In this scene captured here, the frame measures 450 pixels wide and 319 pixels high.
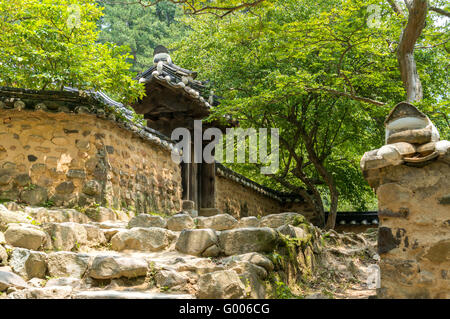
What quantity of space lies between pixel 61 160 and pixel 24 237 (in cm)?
281

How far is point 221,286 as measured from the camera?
3.73 meters

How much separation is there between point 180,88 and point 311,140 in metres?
5.11

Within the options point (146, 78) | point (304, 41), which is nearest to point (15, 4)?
point (146, 78)

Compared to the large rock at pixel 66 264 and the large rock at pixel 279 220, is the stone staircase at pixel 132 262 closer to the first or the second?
the large rock at pixel 66 264

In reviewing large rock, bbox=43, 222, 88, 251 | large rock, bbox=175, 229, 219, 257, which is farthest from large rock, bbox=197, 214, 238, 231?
large rock, bbox=43, 222, 88, 251

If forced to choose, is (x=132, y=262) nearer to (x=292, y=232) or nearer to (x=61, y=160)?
(x=292, y=232)

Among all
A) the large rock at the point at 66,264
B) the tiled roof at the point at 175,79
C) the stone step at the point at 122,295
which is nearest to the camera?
the stone step at the point at 122,295

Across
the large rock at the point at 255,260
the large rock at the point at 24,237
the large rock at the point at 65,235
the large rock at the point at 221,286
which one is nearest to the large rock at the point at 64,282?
the large rock at the point at 24,237

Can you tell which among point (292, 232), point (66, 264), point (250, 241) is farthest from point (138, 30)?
point (66, 264)

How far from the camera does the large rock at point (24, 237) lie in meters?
4.46

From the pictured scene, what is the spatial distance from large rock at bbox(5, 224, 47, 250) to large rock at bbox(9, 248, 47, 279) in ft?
0.84

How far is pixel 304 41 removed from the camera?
9.08 m

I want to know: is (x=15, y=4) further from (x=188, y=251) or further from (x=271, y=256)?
(x=271, y=256)

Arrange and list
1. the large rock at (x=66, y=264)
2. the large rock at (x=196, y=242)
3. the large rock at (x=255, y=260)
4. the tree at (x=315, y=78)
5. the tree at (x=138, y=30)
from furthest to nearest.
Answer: the tree at (x=138, y=30) < the tree at (x=315, y=78) < the large rock at (x=196, y=242) < the large rock at (x=255, y=260) < the large rock at (x=66, y=264)
